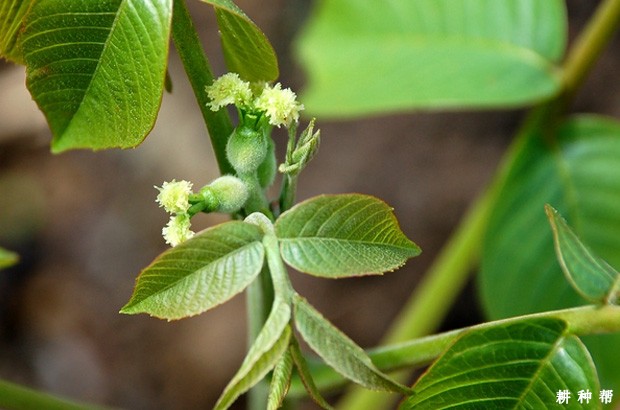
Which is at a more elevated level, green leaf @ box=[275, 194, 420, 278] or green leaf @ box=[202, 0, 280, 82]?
green leaf @ box=[202, 0, 280, 82]

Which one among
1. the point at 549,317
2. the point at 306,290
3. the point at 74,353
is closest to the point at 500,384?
the point at 549,317

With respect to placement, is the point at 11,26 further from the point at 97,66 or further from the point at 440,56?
the point at 440,56

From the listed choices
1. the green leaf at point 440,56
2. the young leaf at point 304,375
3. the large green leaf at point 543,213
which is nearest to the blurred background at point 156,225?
the green leaf at point 440,56

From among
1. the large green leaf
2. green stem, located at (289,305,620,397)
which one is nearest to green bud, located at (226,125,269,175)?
green stem, located at (289,305,620,397)

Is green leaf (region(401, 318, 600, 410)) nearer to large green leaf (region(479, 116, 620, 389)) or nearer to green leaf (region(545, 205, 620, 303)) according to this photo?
green leaf (region(545, 205, 620, 303))

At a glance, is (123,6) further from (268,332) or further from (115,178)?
(115,178)

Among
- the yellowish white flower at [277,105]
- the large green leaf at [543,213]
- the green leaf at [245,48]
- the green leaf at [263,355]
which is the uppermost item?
the green leaf at [245,48]

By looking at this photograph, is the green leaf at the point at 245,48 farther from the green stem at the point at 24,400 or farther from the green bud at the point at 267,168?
the green stem at the point at 24,400
